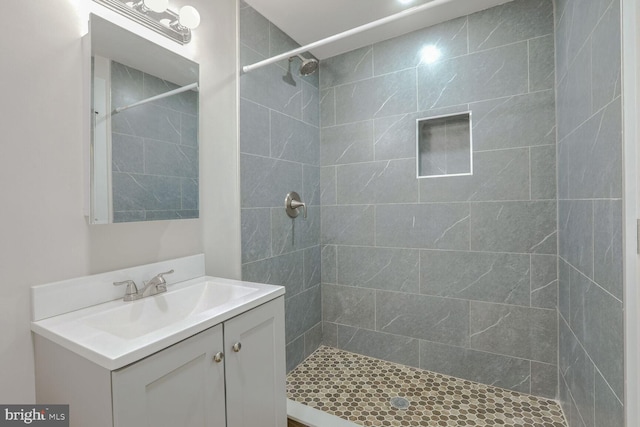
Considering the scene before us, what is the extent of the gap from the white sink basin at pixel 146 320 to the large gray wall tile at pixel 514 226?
1.40 metres

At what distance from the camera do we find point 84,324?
99 cm

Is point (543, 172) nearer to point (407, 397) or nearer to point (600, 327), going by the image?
point (600, 327)

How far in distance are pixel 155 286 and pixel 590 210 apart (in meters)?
1.84

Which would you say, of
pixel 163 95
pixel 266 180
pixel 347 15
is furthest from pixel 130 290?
pixel 347 15

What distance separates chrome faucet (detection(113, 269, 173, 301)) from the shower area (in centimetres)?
54

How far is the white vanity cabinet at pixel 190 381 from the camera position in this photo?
2.53 ft

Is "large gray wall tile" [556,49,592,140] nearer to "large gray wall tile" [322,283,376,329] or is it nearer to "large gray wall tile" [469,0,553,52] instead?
"large gray wall tile" [469,0,553,52]

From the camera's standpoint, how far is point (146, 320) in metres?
1.20

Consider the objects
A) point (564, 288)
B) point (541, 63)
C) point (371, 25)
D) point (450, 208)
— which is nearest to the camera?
point (371, 25)

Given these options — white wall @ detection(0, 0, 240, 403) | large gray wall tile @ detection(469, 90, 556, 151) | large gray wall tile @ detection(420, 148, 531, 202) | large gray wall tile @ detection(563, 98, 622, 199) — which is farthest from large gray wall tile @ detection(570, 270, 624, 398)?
white wall @ detection(0, 0, 240, 403)

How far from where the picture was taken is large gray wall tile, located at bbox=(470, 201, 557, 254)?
177 cm

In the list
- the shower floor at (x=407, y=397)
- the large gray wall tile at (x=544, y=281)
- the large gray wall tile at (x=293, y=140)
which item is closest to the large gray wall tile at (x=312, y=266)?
the shower floor at (x=407, y=397)

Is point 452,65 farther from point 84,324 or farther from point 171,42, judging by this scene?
point 84,324

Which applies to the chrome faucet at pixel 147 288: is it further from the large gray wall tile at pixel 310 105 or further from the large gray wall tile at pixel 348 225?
the large gray wall tile at pixel 310 105
